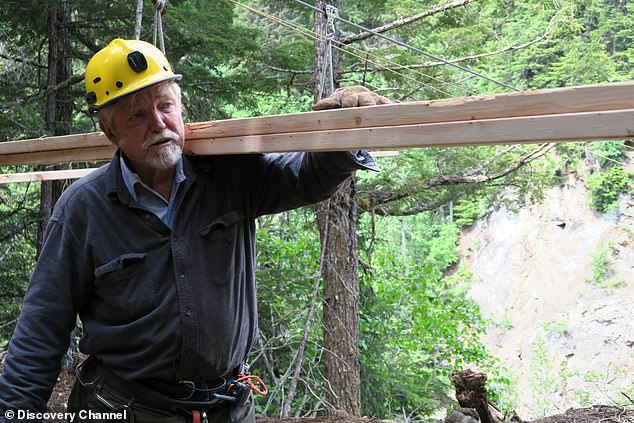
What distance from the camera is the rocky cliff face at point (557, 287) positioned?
2388 centimetres

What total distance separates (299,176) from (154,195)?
1.66 ft

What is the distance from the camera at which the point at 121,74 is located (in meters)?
2.32

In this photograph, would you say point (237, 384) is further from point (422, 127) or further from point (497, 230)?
Result: point (497, 230)

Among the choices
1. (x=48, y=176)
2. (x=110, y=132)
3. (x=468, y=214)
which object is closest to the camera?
(x=110, y=132)

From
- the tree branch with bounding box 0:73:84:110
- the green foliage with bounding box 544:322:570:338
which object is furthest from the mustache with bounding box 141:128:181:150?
the green foliage with bounding box 544:322:570:338

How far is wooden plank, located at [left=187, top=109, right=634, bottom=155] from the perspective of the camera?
1.41 metres

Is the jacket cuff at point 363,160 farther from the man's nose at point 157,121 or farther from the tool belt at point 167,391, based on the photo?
the tool belt at point 167,391

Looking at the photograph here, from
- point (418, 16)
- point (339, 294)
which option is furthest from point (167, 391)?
point (418, 16)

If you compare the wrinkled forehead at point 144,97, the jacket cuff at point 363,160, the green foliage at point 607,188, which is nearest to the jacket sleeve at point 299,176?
the jacket cuff at point 363,160

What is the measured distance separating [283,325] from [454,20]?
183 inches

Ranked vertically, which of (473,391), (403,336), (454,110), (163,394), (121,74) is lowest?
(403,336)

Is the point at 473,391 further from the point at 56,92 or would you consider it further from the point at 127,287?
the point at 56,92

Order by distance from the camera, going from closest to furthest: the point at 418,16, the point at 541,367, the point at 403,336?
1. the point at 418,16
2. the point at 403,336
3. the point at 541,367

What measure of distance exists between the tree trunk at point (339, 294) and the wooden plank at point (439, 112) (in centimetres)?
542
